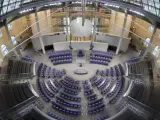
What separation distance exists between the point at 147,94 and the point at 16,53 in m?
16.1

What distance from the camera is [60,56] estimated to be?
28922 mm

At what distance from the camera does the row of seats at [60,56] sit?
2839cm

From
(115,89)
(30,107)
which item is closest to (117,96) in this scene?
(115,89)

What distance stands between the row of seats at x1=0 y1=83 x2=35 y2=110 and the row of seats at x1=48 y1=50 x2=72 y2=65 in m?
5.82

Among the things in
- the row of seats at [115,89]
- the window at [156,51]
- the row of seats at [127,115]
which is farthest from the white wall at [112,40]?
the row of seats at [127,115]

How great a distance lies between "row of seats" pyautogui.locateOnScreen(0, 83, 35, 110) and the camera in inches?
836

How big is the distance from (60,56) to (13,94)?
875cm

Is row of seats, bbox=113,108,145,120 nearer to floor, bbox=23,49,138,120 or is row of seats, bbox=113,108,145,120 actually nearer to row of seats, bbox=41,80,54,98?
floor, bbox=23,49,138,120

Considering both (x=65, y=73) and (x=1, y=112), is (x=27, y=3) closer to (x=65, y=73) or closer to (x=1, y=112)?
(x=65, y=73)

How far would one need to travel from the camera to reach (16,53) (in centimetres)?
2731

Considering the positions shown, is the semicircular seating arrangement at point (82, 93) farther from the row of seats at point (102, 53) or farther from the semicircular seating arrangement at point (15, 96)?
the row of seats at point (102, 53)

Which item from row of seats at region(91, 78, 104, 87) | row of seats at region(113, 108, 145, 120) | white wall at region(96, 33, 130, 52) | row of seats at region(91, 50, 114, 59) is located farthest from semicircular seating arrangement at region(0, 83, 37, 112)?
white wall at region(96, 33, 130, 52)

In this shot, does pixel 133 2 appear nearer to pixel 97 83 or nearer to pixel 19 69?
pixel 97 83

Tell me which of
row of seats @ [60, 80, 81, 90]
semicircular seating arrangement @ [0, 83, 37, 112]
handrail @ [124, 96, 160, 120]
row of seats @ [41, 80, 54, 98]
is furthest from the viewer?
row of seats @ [60, 80, 81, 90]
